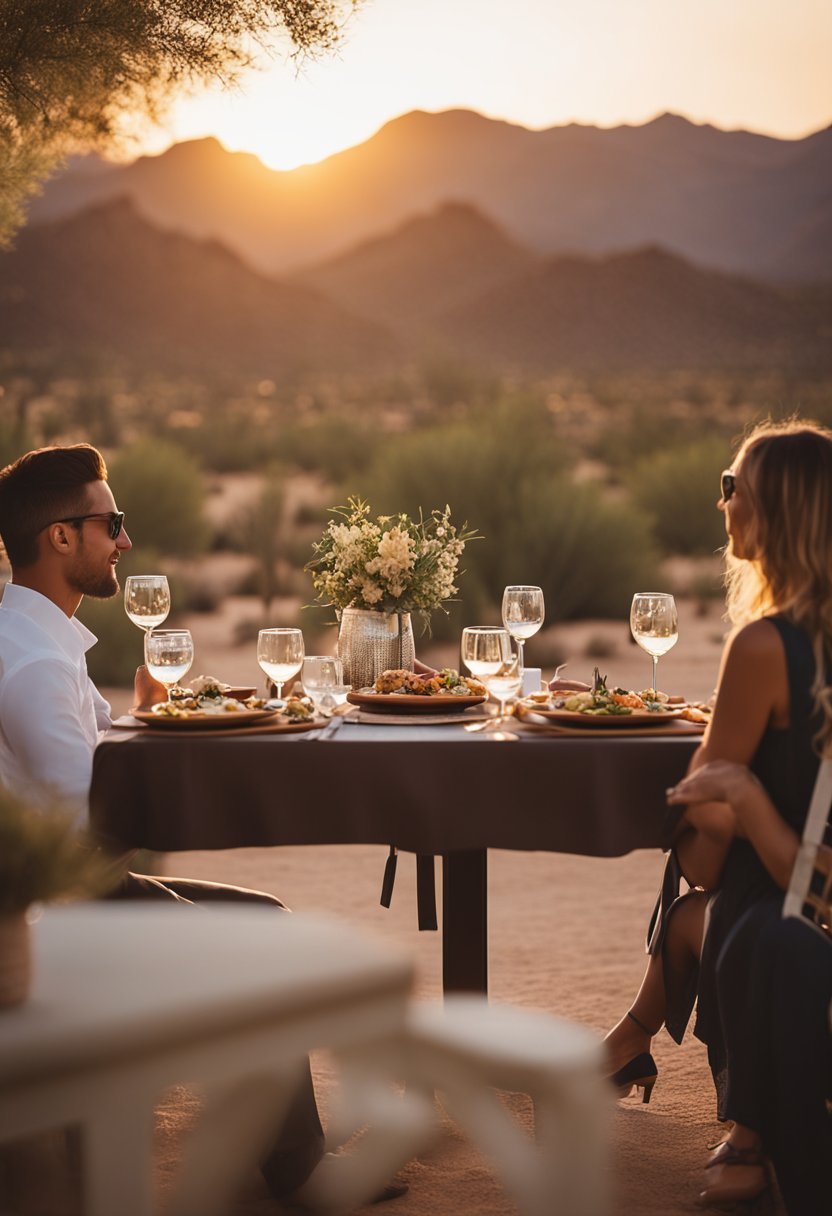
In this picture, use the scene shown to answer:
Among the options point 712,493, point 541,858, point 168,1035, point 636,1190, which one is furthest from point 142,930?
point 712,493

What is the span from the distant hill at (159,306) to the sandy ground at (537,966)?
43.1 metres

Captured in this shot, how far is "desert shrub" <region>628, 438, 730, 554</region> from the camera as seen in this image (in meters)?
19.9

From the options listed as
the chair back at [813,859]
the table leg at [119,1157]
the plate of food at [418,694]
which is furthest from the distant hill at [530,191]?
the table leg at [119,1157]

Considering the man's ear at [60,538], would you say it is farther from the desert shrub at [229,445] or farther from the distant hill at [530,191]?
Answer: the distant hill at [530,191]

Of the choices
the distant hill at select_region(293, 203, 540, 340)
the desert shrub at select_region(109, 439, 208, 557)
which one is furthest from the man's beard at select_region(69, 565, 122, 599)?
the distant hill at select_region(293, 203, 540, 340)

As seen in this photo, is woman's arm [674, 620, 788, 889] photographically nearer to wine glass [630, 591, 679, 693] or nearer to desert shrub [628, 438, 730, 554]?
wine glass [630, 591, 679, 693]

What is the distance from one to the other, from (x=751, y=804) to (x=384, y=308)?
57.8 meters

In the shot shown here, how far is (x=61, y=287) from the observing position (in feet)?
168

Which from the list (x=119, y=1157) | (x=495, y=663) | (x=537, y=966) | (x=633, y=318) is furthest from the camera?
(x=633, y=318)

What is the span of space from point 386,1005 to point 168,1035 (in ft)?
0.80

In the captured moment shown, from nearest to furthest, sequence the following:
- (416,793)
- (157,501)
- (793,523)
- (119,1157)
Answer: (119,1157) < (793,523) < (416,793) < (157,501)

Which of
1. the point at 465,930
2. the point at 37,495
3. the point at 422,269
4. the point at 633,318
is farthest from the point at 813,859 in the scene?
the point at 422,269

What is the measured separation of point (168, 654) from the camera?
3.61 metres

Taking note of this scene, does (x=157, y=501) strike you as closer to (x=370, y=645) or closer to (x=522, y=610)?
(x=370, y=645)
